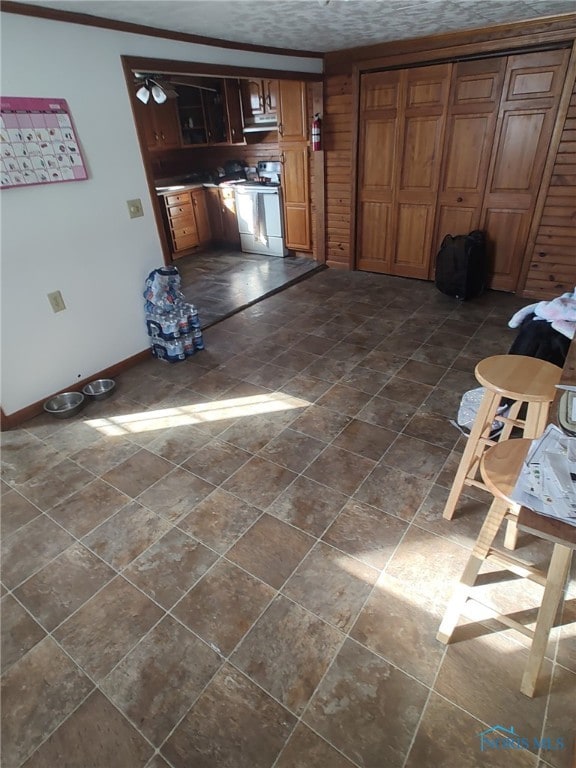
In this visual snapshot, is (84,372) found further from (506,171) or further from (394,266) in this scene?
(506,171)

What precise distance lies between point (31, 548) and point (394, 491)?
5.48ft

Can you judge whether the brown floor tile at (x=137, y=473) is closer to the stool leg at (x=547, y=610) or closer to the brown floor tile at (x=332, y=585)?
the brown floor tile at (x=332, y=585)

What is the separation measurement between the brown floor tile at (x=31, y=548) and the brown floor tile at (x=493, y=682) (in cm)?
161

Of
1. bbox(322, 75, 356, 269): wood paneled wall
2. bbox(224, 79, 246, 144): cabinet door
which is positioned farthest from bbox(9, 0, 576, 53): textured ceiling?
bbox(224, 79, 246, 144): cabinet door

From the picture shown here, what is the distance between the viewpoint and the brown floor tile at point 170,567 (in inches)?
65.7

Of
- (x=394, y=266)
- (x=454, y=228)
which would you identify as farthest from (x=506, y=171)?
(x=394, y=266)

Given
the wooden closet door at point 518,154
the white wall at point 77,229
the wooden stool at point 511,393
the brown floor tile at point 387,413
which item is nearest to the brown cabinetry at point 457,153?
the wooden closet door at point 518,154

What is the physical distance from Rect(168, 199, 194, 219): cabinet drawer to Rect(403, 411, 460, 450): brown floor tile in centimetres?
441

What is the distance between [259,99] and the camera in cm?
507

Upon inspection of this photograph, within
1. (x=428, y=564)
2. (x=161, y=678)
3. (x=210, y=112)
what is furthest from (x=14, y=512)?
(x=210, y=112)

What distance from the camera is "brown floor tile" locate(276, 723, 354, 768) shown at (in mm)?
1186

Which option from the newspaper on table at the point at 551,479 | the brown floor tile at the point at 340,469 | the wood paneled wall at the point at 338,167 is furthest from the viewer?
the wood paneled wall at the point at 338,167

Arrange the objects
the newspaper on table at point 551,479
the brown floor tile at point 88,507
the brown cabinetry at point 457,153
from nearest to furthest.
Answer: the newspaper on table at point 551,479 < the brown floor tile at point 88,507 < the brown cabinetry at point 457,153

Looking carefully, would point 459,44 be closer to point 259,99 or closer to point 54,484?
point 259,99
